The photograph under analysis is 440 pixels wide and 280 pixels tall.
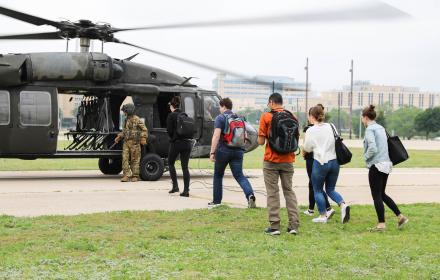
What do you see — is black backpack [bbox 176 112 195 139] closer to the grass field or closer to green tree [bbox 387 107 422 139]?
the grass field

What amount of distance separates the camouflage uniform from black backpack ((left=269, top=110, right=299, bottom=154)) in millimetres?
7496

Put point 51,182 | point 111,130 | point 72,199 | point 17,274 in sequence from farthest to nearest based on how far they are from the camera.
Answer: point 111,130, point 51,182, point 72,199, point 17,274

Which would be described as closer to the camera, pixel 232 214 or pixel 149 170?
pixel 232 214

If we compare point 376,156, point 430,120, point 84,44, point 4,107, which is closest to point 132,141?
point 84,44

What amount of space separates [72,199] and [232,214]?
3.27 m

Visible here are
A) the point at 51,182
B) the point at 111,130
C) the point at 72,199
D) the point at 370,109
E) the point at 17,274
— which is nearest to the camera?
the point at 17,274

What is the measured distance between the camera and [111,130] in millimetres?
16047

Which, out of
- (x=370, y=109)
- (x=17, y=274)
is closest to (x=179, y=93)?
(x=370, y=109)

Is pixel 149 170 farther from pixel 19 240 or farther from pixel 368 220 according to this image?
pixel 19 240

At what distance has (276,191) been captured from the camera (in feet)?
26.3

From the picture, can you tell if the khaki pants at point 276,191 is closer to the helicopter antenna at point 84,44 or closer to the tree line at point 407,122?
the helicopter antenna at point 84,44

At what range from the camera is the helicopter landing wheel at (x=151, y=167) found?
15422mm

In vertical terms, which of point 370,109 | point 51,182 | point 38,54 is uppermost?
point 38,54

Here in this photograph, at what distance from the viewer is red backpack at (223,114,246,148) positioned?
32.9 ft
